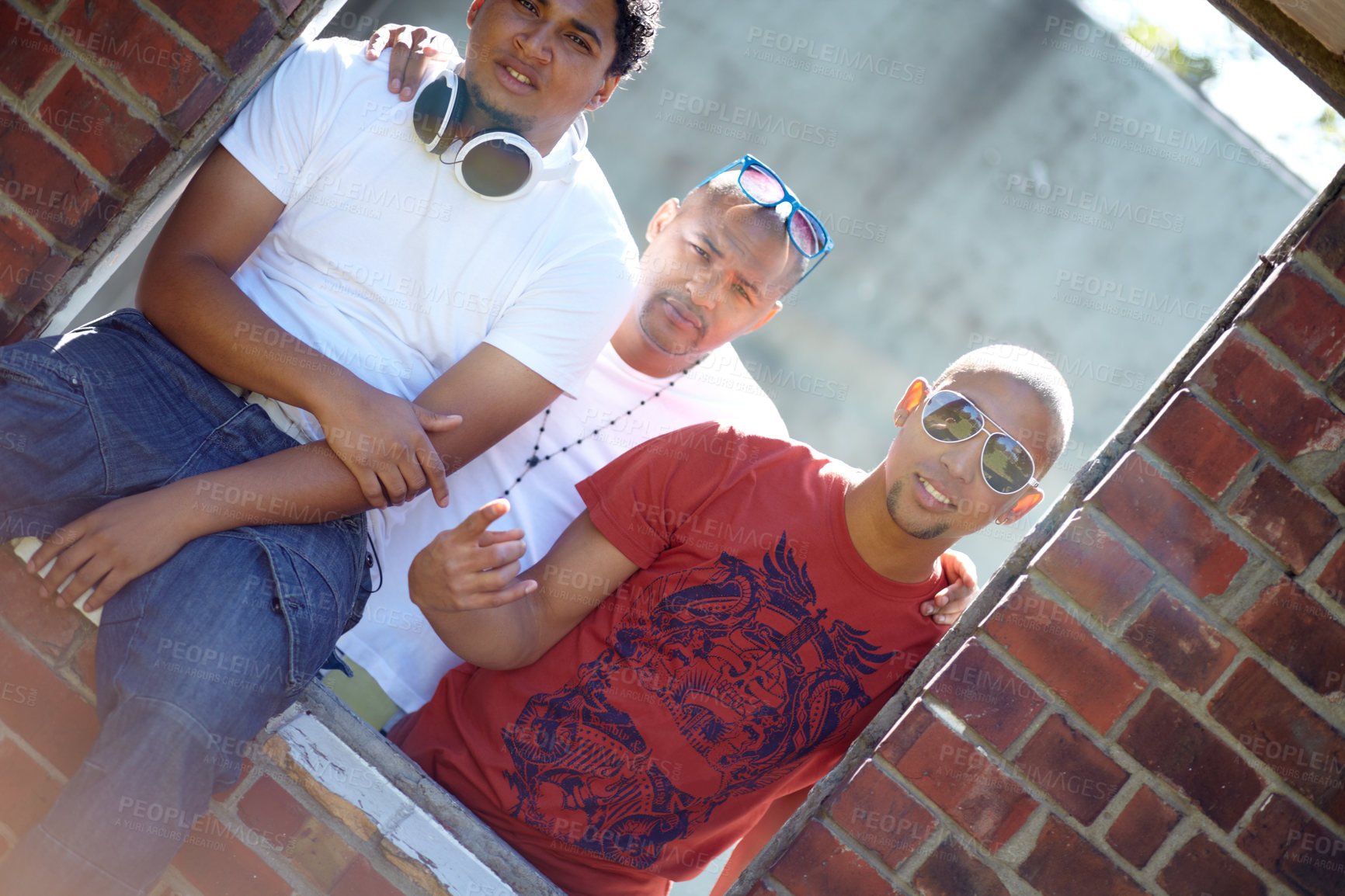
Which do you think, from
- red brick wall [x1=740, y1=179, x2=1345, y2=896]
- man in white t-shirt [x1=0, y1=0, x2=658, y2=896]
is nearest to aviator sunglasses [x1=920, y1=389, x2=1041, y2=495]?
red brick wall [x1=740, y1=179, x2=1345, y2=896]

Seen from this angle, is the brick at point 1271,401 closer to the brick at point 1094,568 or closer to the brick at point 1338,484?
the brick at point 1338,484

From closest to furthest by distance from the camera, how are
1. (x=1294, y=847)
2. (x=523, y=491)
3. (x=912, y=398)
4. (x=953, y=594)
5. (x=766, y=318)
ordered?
(x=1294, y=847), (x=953, y=594), (x=912, y=398), (x=523, y=491), (x=766, y=318)

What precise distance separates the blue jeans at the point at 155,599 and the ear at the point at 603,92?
3.34ft

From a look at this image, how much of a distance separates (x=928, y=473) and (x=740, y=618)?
0.49 m

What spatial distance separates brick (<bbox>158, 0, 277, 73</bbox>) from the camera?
5.70 ft

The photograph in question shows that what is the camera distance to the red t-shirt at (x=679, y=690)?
6.34 feet

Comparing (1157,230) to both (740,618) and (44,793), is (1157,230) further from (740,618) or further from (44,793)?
(44,793)

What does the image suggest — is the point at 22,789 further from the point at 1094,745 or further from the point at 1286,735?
the point at 1286,735

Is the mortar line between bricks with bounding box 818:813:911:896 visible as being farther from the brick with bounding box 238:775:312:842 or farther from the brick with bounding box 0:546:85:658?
the brick with bounding box 0:546:85:658

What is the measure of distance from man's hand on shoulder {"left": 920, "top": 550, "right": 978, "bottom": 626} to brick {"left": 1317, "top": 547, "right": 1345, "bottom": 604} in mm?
611

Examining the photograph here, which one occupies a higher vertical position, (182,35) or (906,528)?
(906,528)

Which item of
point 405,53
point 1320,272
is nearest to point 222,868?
point 405,53

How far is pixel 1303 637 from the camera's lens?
A: 1.51 metres

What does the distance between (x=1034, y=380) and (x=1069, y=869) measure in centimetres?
100
